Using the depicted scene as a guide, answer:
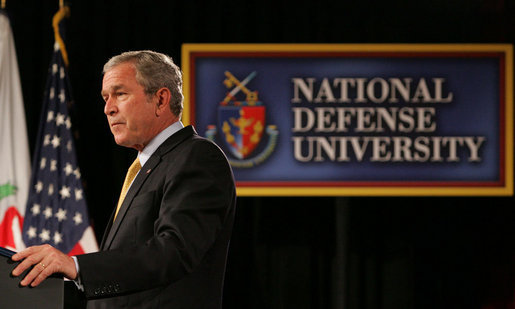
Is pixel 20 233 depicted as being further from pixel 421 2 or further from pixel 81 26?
pixel 421 2

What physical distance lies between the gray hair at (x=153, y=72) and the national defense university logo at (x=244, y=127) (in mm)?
2630

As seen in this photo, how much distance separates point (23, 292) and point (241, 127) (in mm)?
3124

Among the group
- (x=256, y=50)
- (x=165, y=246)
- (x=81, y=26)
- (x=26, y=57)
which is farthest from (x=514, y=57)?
(x=165, y=246)

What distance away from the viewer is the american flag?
3836 millimetres

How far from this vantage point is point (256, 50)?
163 inches

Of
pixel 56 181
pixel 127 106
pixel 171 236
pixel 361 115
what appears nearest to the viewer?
pixel 171 236

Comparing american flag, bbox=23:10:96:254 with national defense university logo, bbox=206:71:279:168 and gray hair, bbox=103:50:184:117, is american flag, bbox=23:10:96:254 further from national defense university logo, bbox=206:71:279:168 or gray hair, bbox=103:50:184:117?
gray hair, bbox=103:50:184:117

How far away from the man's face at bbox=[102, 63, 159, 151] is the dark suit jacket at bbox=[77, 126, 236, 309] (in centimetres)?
7

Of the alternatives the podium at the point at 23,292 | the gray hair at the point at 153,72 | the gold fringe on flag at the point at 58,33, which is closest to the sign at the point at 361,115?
the gold fringe on flag at the point at 58,33

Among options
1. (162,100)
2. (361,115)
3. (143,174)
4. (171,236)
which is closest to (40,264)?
(171,236)

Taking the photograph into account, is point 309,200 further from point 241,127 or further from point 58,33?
point 58,33

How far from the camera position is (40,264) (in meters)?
1.11

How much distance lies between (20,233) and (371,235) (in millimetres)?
2008

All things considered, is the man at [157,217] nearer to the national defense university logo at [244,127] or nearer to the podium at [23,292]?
the podium at [23,292]
